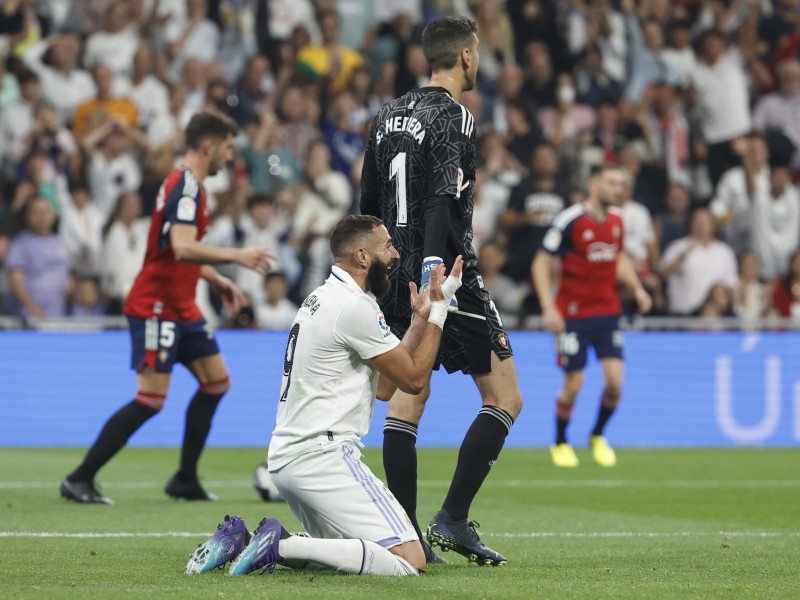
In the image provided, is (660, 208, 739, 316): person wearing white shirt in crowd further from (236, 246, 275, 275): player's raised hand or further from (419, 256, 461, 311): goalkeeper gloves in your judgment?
(419, 256, 461, 311): goalkeeper gloves

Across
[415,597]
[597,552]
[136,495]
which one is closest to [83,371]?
[136,495]

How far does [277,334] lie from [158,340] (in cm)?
582

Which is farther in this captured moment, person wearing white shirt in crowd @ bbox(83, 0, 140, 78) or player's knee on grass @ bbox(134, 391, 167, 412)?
person wearing white shirt in crowd @ bbox(83, 0, 140, 78)

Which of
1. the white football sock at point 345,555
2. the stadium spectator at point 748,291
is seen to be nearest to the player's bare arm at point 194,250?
the white football sock at point 345,555

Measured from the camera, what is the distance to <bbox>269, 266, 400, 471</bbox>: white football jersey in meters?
5.84

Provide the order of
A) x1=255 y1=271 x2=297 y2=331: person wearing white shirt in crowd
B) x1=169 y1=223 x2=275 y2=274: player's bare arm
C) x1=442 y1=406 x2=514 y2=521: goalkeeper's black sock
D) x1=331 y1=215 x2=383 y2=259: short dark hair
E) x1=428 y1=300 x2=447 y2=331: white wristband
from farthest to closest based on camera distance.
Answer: x1=255 y1=271 x2=297 y2=331: person wearing white shirt in crowd
x1=169 y1=223 x2=275 y2=274: player's bare arm
x1=442 y1=406 x2=514 y2=521: goalkeeper's black sock
x1=331 y1=215 x2=383 y2=259: short dark hair
x1=428 y1=300 x2=447 y2=331: white wristband

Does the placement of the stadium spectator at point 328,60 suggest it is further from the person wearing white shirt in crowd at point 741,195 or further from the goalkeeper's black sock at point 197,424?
the goalkeeper's black sock at point 197,424

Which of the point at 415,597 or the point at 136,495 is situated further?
the point at 136,495

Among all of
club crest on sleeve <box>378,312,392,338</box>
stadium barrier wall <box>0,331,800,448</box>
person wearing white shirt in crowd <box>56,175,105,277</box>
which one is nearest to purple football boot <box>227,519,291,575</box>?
club crest on sleeve <box>378,312,392,338</box>

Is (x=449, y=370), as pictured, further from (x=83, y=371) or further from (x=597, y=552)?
(x=83, y=371)

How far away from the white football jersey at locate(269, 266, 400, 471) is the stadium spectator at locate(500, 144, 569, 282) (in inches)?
421

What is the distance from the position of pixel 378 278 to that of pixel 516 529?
253 cm

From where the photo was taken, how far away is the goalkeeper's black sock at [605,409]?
43.3ft

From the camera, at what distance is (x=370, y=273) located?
237 inches
